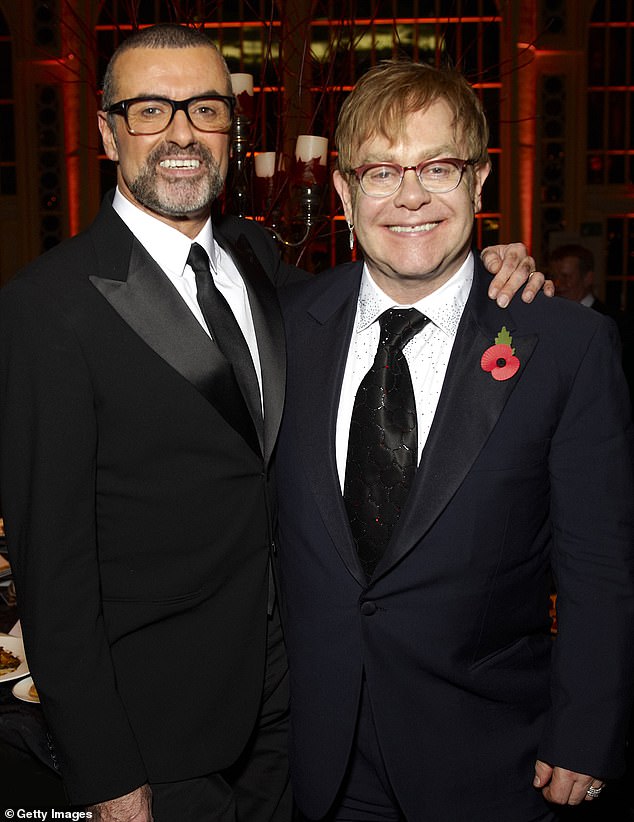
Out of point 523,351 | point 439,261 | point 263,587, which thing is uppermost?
point 439,261

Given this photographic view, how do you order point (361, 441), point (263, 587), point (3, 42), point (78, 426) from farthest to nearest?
point (3, 42) < point (263, 587) < point (361, 441) < point (78, 426)

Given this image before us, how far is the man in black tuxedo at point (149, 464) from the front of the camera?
4.96 feet

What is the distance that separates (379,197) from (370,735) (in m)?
0.96

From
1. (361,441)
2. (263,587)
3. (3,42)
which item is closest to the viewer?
(361,441)

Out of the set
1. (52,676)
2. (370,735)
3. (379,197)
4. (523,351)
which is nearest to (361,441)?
(523,351)

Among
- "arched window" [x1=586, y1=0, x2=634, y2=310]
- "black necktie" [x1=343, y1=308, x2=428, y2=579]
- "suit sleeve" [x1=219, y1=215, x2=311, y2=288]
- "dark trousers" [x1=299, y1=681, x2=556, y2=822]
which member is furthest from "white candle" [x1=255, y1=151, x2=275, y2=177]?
"arched window" [x1=586, y1=0, x2=634, y2=310]

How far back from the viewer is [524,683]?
162cm

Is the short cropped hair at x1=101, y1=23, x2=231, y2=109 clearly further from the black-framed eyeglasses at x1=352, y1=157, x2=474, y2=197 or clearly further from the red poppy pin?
the red poppy pin

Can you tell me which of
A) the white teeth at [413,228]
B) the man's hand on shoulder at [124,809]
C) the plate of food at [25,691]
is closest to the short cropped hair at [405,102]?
the white teeth at [413,228]

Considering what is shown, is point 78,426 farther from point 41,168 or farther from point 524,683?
point 41,168

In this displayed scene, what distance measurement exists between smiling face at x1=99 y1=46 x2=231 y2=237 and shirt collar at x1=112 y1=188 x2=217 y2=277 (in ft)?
0.05

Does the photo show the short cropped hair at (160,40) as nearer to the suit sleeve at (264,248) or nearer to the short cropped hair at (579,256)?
the suit sleeve at (264,248)

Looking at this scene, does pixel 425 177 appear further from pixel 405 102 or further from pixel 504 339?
pixel 504 339

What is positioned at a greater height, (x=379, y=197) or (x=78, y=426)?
(x=379, y=197)
